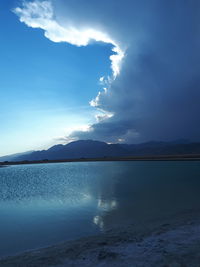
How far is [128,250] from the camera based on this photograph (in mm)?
7789

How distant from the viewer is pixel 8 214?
1592 cm

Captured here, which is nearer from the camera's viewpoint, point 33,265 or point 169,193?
point 33,265

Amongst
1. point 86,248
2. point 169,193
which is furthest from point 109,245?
point 169,193

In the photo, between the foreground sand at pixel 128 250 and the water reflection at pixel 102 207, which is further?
the water reflection at pixel 102 207

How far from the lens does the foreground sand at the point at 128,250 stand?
6.83 m

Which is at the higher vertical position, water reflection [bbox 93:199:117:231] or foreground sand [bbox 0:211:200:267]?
foreground sand [bbox 0:211:200:267]

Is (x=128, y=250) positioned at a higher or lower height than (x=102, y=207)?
higher

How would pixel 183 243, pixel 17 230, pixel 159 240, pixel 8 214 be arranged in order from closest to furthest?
1. pixel 183 243
2. pixel 159 240
3. pixel 17 230
4. pixel 8 214

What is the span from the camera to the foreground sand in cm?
683

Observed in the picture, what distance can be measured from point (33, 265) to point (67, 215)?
7363 millimetres

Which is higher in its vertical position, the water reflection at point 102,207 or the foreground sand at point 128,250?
the foreground sand at point 128,250

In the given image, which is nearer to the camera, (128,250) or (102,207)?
(128,250)

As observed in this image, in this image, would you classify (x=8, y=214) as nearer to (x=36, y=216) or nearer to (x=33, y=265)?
(x=36, y=216)

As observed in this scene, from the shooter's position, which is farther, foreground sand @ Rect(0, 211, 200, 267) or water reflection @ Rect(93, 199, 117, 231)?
water reflection @ Rect(93, 199, 117, 231)
